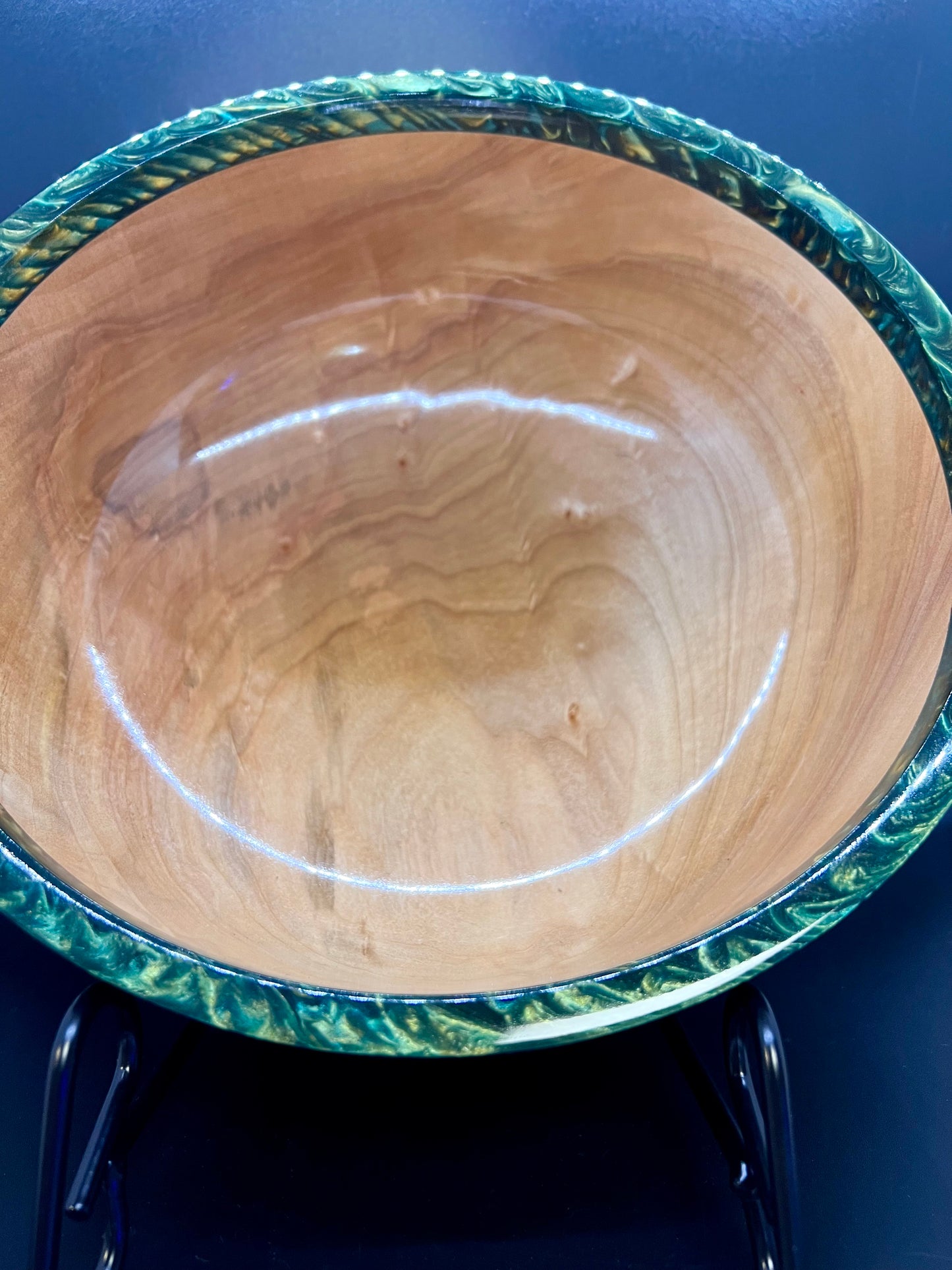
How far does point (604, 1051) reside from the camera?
0.75 metres

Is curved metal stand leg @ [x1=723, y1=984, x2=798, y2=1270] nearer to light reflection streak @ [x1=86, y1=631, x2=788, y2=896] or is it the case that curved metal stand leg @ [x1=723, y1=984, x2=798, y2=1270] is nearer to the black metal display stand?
the black metal display stand

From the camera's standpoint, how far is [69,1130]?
60 centimetres

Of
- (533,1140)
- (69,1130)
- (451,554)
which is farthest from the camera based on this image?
(451,554)

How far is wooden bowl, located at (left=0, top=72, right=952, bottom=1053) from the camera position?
0.67m

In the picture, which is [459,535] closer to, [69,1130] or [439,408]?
[439,408]

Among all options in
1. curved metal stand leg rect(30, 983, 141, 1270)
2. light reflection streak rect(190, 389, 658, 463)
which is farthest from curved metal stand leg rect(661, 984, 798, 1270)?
light reflection streak rect(190, 389, 658, 463)

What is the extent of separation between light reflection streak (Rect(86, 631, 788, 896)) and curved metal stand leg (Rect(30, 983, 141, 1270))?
5.6 inches

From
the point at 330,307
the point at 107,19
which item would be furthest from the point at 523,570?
the point at 107,19

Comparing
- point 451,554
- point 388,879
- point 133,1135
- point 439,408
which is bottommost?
point 133,1135

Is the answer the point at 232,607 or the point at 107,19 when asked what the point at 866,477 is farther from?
the point at 107,19

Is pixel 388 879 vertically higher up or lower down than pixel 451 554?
lower down

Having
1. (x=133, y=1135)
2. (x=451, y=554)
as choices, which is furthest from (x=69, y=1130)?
(x=451, y=554)

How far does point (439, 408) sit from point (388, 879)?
1.21ft

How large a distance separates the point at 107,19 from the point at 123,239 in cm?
44
